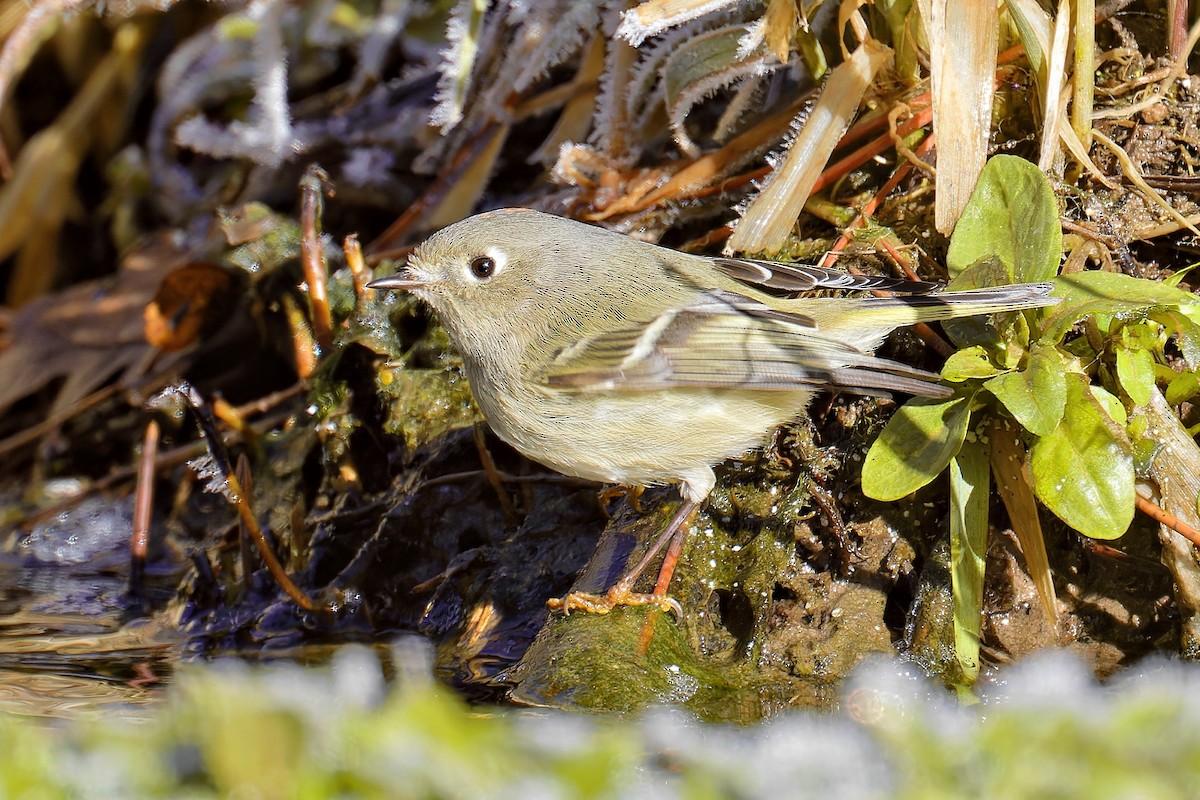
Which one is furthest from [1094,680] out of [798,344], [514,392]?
[514,392]

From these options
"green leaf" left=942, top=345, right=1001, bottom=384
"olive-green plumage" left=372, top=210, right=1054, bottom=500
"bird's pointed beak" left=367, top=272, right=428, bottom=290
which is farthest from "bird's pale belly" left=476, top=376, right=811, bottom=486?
"bird's pointed beak" left=367, top=272, right=428, bottom=290

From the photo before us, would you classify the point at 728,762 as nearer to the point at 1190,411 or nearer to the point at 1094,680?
the point at 1094,680

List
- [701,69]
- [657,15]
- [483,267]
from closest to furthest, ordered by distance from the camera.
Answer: [657,15]
[483,267]
[701,69]

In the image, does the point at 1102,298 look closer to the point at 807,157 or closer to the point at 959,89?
the point at 959,89

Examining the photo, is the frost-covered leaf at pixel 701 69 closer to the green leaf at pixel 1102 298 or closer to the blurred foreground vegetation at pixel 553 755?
the green leaf at pixel 1102 298

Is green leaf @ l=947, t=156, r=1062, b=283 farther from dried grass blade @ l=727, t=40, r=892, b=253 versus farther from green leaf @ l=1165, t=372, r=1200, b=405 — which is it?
dried grass blade @ l=727, t=40, r=892, b=253

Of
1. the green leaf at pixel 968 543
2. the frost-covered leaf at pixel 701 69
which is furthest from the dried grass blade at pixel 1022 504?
the frost-covered leaf at pixel 701 69

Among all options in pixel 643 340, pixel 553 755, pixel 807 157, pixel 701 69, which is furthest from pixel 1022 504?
pixel 553 755
